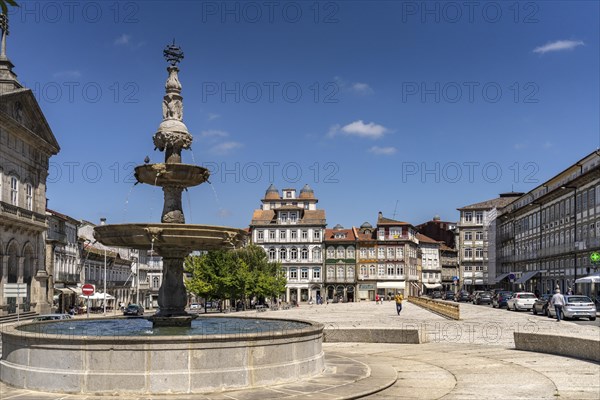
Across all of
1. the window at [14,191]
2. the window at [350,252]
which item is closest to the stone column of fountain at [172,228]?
the window at [14,191]

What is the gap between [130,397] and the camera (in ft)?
33.1

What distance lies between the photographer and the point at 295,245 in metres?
98.4

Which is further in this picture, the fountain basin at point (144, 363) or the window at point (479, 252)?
the window at point (479, 252)

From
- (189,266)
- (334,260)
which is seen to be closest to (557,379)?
(189,266)

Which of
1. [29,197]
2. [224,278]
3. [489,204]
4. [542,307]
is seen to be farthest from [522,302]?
[489,204]

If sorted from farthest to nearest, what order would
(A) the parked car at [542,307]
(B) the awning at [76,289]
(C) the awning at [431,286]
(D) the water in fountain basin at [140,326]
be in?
1. (C) the awning at [431,286]
2. (B) the awning at [76,289]
3. (A) the parked car at [542,307]
4. (D) the water in fountain basin at [140,326]

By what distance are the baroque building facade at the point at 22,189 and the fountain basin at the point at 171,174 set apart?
102 ft

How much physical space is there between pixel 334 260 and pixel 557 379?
87.3 metres

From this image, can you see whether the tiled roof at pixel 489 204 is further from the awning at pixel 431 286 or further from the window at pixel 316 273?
the window at pixel 316 273

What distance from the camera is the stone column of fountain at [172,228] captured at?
1295 centimetres

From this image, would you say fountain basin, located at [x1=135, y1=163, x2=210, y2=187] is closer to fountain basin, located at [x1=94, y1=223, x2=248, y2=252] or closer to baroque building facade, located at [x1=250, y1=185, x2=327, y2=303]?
fountain basin, located at [x1=94, y1=223, x2=248, y2=252]

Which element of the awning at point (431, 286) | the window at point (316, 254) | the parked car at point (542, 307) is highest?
the window at point (316, 254)

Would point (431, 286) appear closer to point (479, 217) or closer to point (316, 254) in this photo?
point (479, 217)

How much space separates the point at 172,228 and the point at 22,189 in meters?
37.8
